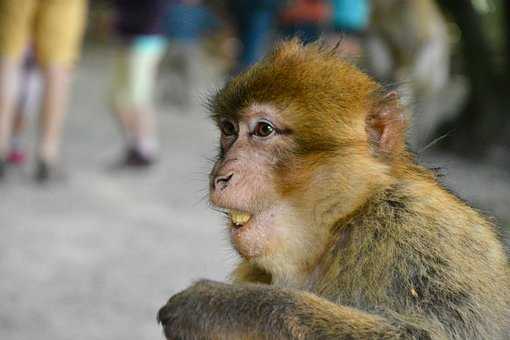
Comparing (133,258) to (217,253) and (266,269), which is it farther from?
(266,269)

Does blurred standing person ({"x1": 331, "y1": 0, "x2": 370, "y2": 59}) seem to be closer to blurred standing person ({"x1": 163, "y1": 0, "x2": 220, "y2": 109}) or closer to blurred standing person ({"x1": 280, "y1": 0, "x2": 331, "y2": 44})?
blurred standing person ({"x1": 280, "y1": 0, "x2": 331, "y2": 44})

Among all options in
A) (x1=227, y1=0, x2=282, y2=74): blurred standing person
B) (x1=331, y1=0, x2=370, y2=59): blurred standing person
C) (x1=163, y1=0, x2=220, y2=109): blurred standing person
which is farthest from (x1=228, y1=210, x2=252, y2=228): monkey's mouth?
(x1=163, y1=0, x2=220, y2=109): blurred standing person

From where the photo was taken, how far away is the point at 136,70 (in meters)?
7.45

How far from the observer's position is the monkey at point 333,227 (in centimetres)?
214

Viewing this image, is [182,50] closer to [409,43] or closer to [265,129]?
[409,43]

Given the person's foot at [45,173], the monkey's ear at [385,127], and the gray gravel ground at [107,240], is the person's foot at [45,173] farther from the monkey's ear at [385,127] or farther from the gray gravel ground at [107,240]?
the monkey's ear at [385,127]

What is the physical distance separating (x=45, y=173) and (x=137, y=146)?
0.77 m

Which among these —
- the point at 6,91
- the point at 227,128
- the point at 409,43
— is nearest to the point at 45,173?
the point at 6,91

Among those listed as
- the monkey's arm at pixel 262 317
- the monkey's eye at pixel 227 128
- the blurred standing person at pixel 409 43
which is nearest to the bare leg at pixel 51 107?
the blurred standing person at pixel 409 43

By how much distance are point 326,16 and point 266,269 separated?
23.6 ft

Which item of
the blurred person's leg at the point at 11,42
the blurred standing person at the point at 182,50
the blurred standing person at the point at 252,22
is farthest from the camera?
the blurred standing person at the point at 182,50

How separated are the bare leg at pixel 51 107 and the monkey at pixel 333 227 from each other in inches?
171

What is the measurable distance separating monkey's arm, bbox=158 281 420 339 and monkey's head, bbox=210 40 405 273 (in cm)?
14

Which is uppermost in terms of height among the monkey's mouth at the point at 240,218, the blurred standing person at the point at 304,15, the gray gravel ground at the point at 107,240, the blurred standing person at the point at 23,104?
the blurred standing person at the point at 304,15
